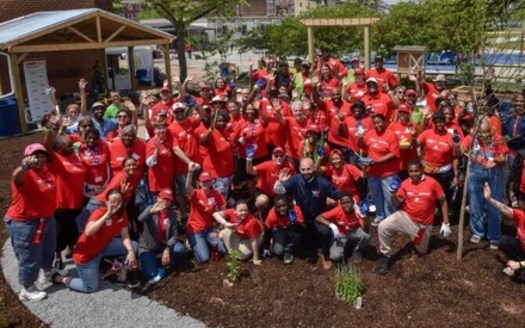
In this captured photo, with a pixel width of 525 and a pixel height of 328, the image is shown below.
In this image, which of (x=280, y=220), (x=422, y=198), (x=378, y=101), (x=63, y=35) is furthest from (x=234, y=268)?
(x=63, y=35)

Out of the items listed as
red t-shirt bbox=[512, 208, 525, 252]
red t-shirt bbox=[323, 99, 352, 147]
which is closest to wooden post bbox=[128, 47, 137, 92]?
red t-shirt bbox=[323, 99, 352, 147]

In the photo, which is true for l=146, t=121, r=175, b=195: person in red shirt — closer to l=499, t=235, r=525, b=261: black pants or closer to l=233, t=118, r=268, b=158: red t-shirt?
l=233, t=118, r=268, b=158: red t-shirt

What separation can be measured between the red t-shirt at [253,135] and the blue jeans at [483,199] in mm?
3026

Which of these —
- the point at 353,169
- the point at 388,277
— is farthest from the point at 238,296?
the point at 353,169

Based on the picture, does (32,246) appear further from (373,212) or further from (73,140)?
(373,212)

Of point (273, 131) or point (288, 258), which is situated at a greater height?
point (273, 131)

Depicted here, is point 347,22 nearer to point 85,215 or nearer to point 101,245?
point 85,215

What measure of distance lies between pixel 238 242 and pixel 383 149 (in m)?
2.32

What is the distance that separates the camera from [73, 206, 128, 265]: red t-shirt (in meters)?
6.34

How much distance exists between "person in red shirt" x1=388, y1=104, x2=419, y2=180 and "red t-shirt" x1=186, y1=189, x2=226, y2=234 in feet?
8.62

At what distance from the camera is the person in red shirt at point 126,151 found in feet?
23.3

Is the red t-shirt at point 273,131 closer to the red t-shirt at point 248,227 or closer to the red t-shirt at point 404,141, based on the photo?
the red t-shirt at point 404,141

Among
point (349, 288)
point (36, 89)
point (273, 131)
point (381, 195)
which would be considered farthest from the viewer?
point (36, 89)

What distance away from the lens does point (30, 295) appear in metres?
6.34
